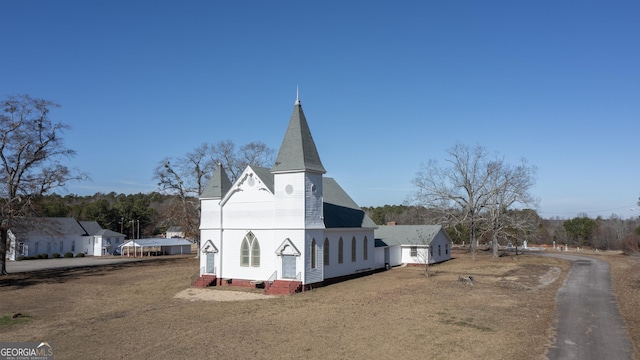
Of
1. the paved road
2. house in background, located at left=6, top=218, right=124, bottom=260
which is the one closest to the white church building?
the paved road

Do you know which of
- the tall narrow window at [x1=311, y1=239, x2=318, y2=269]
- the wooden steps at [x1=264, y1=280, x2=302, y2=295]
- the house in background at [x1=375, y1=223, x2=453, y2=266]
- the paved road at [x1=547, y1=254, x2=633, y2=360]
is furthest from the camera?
the house in background at [x1=375, y1=223, x2=453, y2=266]

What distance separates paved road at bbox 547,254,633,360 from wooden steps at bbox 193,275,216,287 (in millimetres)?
21515

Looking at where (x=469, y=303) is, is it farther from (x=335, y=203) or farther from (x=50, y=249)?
(x=50, y=249)

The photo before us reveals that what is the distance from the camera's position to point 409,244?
4603 cm

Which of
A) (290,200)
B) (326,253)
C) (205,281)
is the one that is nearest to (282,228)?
(290,200)

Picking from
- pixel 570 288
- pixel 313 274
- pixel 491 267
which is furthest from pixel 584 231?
pixel 313 274

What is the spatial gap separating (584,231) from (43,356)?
8568 centimetres

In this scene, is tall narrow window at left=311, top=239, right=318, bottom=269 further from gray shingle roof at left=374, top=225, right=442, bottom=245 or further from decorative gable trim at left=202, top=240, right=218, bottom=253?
gray shingle roof at left=374, top=225, right=442, bottom=245

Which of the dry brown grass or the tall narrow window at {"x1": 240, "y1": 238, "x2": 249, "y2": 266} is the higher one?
the tall narrow window at {"x1": 240, "y1": 238, "x2": 249, "y2": 266}

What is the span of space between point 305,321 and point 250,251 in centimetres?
1293

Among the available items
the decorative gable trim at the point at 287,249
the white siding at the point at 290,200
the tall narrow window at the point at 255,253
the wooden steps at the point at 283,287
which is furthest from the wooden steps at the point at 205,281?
the white siding at the point at 290,200

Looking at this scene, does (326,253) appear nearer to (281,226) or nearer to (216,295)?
(281,226)

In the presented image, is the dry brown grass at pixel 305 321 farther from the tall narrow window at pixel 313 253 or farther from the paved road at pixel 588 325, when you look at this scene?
the tall narrow window at pixel 313 253

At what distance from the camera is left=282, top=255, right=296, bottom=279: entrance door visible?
2950 cm
